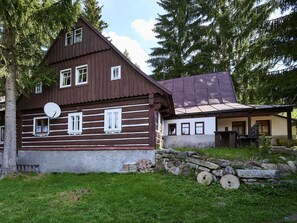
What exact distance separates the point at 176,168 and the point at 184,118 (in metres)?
7.46

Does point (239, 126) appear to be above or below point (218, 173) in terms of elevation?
above

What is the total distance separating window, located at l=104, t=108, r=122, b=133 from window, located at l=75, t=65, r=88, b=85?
87.4 inches

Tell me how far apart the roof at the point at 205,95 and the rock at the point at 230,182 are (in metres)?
7.82

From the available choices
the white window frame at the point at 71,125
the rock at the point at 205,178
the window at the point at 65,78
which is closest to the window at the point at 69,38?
the window at the point at 65,78

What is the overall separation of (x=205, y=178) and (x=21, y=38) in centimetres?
1031

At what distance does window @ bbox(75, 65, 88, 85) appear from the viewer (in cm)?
1453

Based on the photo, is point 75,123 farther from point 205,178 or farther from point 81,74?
point 205,178

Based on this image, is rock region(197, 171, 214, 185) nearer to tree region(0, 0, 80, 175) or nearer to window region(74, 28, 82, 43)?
tree region(0, 0, 80, 175)

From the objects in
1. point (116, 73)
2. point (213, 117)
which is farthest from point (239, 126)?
point (116, 73)

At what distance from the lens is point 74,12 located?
1308 centimetres

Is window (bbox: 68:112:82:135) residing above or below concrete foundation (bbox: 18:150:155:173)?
above

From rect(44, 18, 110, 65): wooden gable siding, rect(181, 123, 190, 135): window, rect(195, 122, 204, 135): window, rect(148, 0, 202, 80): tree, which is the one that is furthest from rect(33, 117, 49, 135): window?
rect(148, 0, 202, 80): tree

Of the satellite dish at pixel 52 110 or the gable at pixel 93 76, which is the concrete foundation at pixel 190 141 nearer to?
the gable at pixel 93 76

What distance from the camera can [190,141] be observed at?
17812 millimetres
